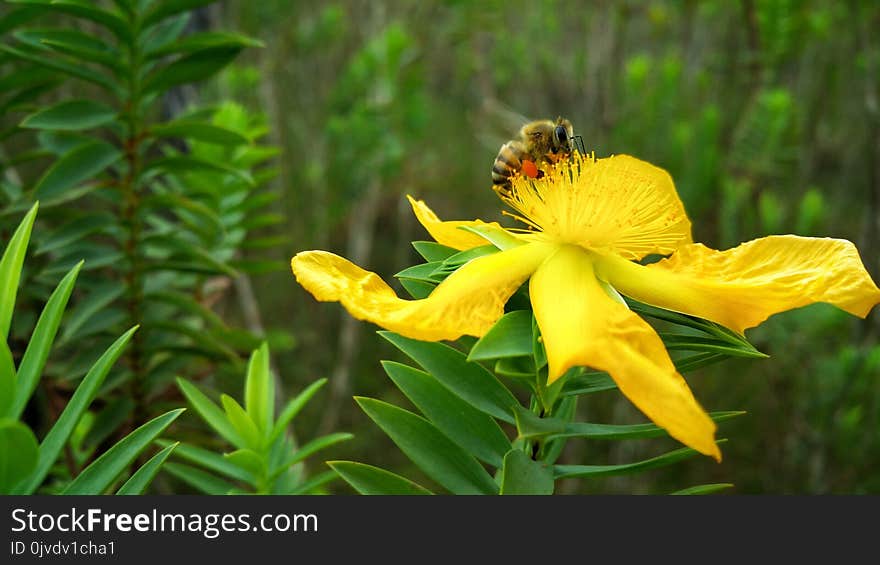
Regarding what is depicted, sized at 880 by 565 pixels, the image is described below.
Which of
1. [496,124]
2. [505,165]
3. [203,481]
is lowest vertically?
[203,481]

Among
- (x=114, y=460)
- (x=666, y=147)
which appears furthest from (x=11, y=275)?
(x=666, y=147)

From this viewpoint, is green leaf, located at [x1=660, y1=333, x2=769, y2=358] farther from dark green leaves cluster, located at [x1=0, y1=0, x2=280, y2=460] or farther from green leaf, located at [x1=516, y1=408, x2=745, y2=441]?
dark green leaves cluster, located at [x1=0, y1=0, x2=280, y2=460]

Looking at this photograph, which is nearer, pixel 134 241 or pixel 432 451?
pixel 432 451

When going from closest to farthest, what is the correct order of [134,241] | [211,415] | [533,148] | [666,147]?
[211,415]
[134,241]
[533,148]
[666,147]

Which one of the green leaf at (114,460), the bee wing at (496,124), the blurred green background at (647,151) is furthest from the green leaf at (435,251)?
the blurred green background at (647,151)

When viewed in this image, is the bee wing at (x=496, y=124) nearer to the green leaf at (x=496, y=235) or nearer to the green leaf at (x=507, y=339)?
the green leaf at (x=496, y=235)

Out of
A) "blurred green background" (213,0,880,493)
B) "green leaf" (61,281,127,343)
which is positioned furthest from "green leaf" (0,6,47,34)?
"blurred green background" (213,0,880,493)

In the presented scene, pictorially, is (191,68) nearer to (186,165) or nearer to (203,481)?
(186,165)
